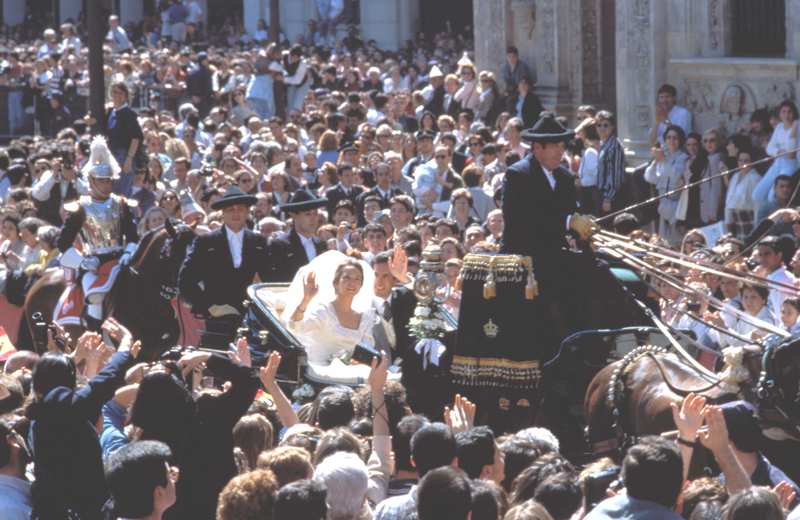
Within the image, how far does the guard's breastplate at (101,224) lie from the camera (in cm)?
1445

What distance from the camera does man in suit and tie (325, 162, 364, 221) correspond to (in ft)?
59.4

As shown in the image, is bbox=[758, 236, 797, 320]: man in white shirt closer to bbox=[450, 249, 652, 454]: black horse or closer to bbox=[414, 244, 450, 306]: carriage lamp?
bbox=[450, 249, 652, 454]: black horse

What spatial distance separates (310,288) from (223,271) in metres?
1.35

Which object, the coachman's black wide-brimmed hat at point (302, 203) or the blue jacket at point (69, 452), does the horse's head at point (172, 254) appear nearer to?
the coachman's black wide-brimmed hat at point (302, 203)

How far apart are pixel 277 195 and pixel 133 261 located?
4803mm

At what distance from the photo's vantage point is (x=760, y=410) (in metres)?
8.78

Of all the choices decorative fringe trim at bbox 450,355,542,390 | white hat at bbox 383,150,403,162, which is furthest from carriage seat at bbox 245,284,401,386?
white hat at bbox 383,150,403,162

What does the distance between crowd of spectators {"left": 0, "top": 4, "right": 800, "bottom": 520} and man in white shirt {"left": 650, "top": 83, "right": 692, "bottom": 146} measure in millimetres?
27

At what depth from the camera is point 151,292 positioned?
13.7 m

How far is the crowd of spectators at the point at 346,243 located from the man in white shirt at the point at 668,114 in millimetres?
27

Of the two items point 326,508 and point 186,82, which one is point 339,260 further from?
point 186,82

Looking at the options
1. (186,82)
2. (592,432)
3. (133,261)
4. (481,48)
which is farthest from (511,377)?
(186,82)

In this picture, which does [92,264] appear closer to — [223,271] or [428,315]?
[223,271]

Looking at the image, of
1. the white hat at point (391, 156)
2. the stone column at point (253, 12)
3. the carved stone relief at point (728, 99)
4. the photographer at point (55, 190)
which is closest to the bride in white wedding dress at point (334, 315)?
the white hat at point (391, 156)
